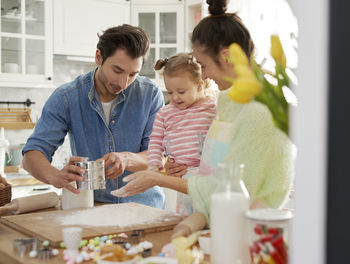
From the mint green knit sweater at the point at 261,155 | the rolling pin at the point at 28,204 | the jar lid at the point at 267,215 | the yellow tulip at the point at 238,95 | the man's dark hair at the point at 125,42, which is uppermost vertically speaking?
the man's dark hair at the point at 125,42

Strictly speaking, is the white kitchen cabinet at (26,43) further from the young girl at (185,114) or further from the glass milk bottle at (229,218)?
the glass milk bottle at (229,218)

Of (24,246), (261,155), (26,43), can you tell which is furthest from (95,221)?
(26,43)

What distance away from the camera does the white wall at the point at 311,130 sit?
60 centimetres

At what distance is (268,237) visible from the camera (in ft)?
2.81

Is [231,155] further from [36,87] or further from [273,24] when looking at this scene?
[36,87]

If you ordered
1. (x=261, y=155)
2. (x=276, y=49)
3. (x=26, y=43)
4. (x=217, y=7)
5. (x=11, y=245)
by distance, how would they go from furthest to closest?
(x=26, y=43), (x=217, y=7), (x=11, y=245), (x=261, y=155), (x=276, y=49)

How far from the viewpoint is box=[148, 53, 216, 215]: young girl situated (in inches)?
70.4

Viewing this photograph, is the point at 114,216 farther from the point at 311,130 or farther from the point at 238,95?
the point at 311,130

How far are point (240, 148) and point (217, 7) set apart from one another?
52cm

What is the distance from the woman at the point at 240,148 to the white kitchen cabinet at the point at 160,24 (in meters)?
3.07

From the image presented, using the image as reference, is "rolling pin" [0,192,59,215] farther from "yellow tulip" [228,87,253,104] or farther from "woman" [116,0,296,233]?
"yellow tulip" [228,87,253,104]

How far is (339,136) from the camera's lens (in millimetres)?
591

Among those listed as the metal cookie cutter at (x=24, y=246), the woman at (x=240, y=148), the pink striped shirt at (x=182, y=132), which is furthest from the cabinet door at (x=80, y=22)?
the metal cookie cutter at (x=24, y=246)

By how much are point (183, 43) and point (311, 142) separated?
4.01m
